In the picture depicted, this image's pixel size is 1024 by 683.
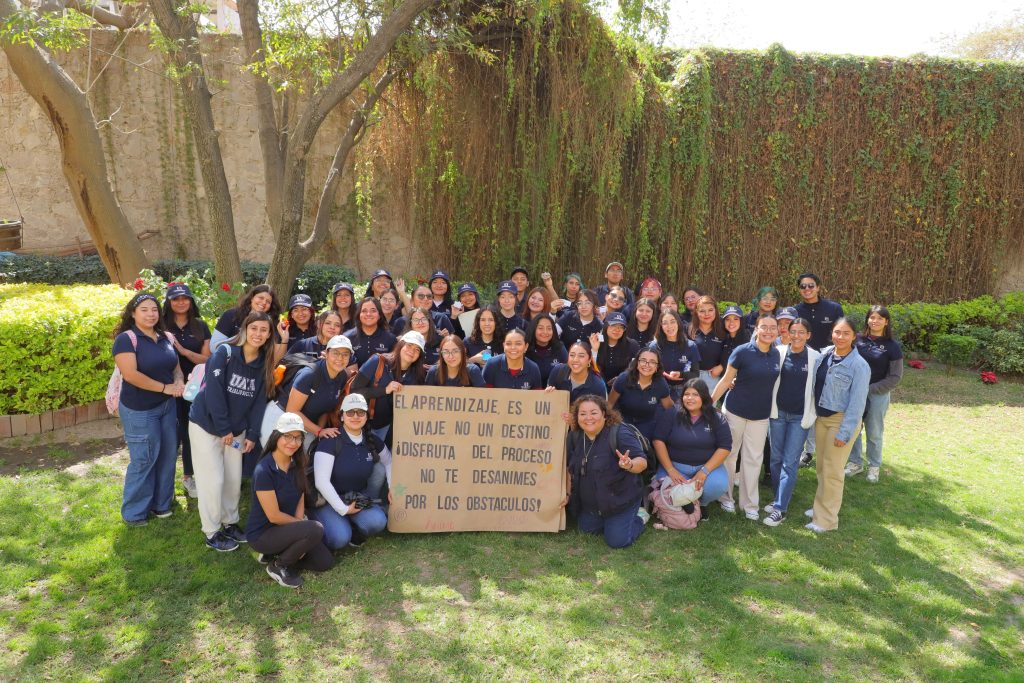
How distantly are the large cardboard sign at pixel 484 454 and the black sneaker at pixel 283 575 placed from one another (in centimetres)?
105

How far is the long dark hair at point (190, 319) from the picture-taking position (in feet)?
18.4

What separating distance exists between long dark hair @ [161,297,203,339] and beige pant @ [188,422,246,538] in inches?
41.1

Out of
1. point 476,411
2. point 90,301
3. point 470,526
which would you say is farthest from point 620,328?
point 90,301

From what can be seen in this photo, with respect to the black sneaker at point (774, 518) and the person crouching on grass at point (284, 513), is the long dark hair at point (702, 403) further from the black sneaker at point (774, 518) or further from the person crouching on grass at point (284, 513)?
the person crouching on grass at point (284, 513)

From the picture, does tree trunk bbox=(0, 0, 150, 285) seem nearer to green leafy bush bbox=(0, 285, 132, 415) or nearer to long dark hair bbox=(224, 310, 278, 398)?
green leafy bush bbox=(0, 285, 132, 415)

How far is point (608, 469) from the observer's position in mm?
5156

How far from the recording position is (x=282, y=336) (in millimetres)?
5535

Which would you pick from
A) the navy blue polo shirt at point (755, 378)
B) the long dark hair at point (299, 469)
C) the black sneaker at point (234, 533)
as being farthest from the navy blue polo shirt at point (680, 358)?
the black sneaker at point (234, 533)

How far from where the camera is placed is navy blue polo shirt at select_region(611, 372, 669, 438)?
5.67m

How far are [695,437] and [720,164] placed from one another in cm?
755

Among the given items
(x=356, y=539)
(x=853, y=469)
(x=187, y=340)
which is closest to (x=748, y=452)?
(x=853, y=469)

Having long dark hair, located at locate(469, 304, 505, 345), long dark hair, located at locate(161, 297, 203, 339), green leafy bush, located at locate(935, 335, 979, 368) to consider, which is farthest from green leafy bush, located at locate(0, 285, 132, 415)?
green leafy bush, located at locate(935, 335, 979, 368)

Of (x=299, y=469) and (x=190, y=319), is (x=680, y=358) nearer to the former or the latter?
(x=299, y=469)

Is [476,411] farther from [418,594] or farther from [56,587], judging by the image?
[56,587]
